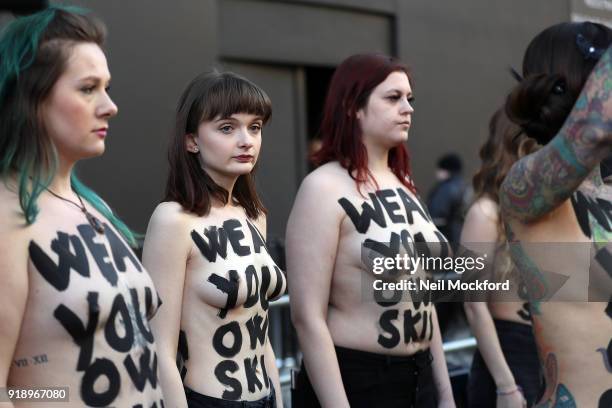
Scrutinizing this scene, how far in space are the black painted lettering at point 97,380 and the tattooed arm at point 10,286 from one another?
20cm

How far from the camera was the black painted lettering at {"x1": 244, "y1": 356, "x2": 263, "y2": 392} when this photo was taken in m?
3.35

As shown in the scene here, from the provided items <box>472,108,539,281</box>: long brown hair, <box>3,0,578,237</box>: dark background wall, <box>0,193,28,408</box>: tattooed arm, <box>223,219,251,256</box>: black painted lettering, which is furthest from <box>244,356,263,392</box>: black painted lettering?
<box>3,0,578,237</box>: dark background wall

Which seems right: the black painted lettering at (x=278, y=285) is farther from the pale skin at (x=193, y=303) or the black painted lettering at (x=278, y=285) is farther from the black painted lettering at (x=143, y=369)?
the black painted lettering at (x=143, y=369)

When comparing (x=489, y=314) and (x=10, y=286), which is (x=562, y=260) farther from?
(x=489, y=314)

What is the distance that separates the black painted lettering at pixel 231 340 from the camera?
3.31 m

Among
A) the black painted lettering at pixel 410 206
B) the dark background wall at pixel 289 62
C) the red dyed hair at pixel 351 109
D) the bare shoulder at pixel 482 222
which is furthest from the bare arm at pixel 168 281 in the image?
the dark background wall at pixel 289 62

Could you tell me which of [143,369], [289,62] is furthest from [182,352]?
[289,62]

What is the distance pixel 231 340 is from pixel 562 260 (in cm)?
124

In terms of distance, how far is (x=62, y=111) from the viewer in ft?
8.32

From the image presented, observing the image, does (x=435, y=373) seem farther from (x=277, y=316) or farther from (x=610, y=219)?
(x=277, y=316)

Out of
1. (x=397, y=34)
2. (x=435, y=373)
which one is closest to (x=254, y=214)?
(x=435, y=373)

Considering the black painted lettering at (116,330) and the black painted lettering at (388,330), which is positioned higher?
the black painted lettering at (388,330)

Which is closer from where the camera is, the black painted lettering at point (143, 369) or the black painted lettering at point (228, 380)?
the black painted lettering at point (143, 369)

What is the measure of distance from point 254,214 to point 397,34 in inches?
299
